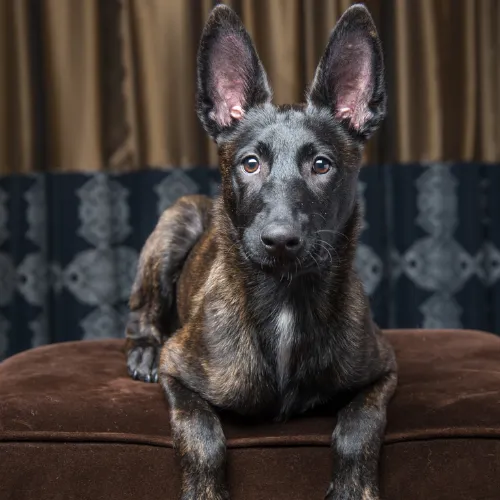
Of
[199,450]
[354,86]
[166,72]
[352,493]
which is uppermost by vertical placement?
[166,72]

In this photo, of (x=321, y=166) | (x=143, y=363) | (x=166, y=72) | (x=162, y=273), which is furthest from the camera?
(x=166, y=72)

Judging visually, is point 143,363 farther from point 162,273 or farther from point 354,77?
point 354,77

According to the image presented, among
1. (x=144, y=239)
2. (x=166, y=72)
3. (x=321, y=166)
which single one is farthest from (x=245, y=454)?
(x=166, y=72)

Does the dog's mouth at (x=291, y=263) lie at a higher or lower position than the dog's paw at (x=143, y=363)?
higher

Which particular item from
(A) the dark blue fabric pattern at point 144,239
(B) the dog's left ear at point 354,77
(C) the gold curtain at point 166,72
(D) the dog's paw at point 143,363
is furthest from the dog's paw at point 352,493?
(C) the gold curtain at point 166,72

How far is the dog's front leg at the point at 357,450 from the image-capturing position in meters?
1.92

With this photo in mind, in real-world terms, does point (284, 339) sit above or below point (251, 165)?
below

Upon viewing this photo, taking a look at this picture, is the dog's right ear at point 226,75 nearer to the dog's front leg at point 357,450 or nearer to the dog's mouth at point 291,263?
the dog's mouth at point 291,263

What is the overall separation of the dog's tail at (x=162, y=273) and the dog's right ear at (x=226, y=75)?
26.3 inches

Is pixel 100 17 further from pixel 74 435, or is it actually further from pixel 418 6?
pixel 74 435

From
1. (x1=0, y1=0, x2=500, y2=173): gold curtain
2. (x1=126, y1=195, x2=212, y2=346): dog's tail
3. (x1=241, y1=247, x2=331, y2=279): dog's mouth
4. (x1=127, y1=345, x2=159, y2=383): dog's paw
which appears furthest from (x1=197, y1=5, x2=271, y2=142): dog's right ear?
(x1=0, y1=0, x2=500, y2=173): gold curtain

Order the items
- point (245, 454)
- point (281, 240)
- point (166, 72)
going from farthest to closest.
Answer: point (166, 72) < point (245, 454) < point (281, 240)

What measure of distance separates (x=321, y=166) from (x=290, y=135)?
0.12m

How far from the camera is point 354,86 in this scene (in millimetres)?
2307
